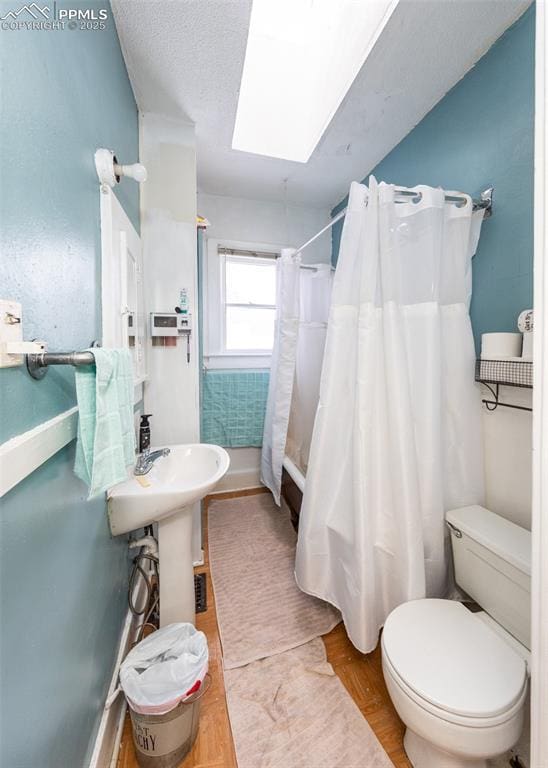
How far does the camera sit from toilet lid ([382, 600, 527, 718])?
2.62 feet

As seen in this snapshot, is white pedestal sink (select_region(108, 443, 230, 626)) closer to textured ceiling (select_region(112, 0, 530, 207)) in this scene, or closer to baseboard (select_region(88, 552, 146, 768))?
baseboard (select_region(88, 552, 146, 768))

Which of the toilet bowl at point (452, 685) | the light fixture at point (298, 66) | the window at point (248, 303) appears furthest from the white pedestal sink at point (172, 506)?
the light fixture at point (298, 66)

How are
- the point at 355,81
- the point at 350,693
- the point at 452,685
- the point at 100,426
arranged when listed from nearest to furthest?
the point at 100,426
the point at 452,685
the point at 350,693
the point at 355,81

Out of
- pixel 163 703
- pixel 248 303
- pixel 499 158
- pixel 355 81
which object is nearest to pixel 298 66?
pixel 355 81

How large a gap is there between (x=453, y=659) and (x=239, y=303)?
101 inches

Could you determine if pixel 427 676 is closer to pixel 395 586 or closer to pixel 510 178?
pixel 395 586

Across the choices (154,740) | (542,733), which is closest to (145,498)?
(154,740)

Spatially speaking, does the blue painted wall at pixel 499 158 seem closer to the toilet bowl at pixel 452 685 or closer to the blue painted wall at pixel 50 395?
the toilet bowl at pixel 452 685

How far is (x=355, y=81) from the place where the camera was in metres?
1.48

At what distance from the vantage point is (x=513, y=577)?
0.97 m

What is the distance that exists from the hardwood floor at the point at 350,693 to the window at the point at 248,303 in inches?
80.7

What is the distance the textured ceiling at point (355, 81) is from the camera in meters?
1.19

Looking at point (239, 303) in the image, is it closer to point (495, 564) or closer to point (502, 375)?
point (502, 375)

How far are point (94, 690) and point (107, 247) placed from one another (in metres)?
1.40
